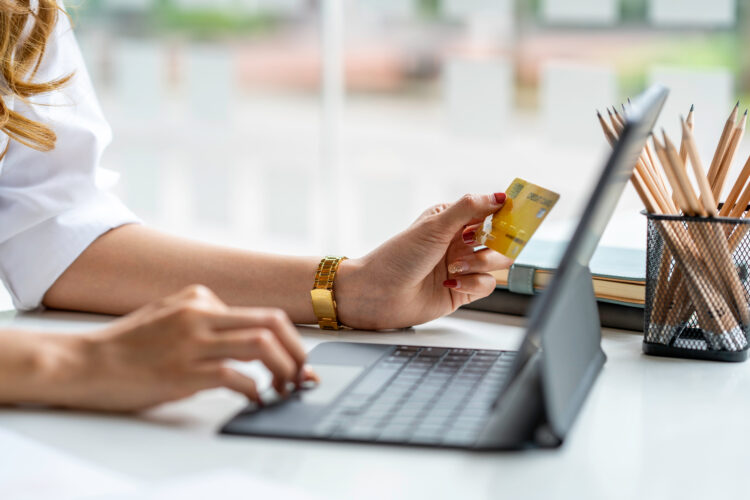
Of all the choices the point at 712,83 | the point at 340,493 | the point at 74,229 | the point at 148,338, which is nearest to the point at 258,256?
the point at 74,229

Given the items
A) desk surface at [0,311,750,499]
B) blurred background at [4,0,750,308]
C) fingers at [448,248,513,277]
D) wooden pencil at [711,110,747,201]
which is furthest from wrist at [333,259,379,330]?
blurred background at [4,0,750,308]

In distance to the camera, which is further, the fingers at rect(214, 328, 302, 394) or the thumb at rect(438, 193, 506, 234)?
the thumb at rect(438, 193, 506, 234)

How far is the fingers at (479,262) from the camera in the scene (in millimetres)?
1056

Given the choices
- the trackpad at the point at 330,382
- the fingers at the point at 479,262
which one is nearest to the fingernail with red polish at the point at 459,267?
the fingers at the point at 479,262

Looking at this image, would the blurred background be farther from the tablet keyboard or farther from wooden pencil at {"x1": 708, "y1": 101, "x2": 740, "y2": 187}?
the tablet keyboard

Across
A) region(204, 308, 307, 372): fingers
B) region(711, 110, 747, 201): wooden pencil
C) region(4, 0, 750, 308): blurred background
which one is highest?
region(711, 110, 747, 201): wooden pencil

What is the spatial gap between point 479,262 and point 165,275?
0.36 m

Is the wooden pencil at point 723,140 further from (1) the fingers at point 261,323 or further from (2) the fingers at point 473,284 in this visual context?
(1) the fingers at point 261,323

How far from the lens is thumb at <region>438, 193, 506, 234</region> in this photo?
0.98 metres

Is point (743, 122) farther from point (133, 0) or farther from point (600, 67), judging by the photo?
point (133, 0)

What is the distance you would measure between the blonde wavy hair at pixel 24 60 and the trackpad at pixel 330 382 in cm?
49

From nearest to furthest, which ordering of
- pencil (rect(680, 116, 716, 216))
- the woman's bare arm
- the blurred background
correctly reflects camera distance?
1. pencil (rect(680, 116, 716, 216))
2. the woman's bare arm
3. the blurred background

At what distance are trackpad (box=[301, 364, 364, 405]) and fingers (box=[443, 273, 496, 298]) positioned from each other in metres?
0.23

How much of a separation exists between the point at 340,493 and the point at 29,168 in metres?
0.69
